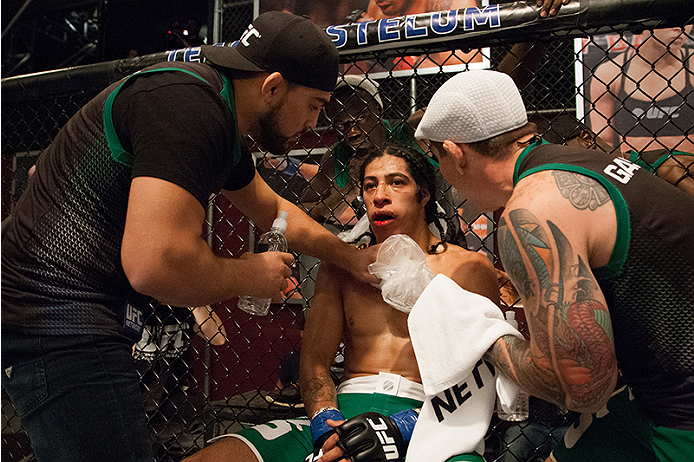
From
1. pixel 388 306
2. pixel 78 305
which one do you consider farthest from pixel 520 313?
pixel 78 305

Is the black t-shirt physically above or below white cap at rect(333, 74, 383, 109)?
below

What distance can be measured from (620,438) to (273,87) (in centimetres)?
141

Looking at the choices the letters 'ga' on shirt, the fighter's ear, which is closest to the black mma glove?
the letters 'ga' on shirt

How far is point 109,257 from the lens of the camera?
3.82 ft

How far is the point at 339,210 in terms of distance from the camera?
9.14 feet

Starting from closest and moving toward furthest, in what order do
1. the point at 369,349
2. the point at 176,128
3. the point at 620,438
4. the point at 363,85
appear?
1. the point at 176,128
2. the point at 620,438
3. the point at 369,349
4. the point at 363,85

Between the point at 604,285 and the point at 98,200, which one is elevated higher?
the point at 98,200

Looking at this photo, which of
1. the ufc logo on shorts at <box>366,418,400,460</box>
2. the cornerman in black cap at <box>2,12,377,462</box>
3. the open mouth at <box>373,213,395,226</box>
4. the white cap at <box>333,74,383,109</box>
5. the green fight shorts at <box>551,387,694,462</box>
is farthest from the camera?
the white cap at <box>333,74,383,109</box>

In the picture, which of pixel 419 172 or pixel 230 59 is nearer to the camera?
pixel 230 59

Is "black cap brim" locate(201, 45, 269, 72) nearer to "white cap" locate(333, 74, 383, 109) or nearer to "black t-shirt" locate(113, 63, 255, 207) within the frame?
"black t-shirt" locate(113, 63, 255, 207)

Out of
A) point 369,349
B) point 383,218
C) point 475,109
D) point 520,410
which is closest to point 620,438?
point 520,410

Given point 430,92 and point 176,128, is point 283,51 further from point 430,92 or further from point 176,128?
point 430,92

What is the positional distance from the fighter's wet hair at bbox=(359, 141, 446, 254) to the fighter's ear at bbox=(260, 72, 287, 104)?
0.79m

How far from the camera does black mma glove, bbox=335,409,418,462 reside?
4.77ft
